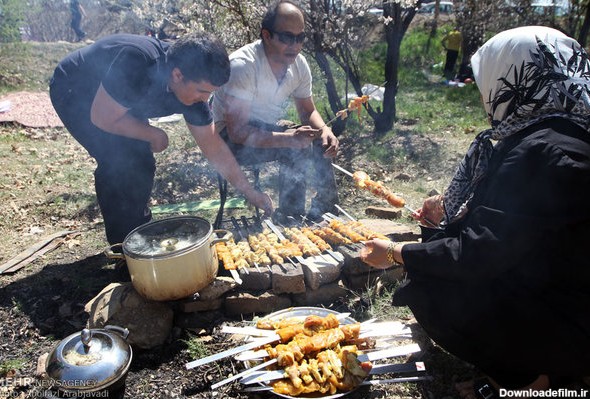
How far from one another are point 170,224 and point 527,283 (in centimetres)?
273

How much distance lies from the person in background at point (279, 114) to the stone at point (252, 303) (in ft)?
4.45

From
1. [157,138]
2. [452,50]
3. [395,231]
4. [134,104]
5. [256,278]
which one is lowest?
[256,278]

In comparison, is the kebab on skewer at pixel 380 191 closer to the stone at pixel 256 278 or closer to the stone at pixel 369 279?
the stone at pixel 369 279

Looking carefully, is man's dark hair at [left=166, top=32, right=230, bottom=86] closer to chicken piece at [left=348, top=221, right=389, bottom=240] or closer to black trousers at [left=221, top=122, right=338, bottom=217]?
black trousers at [left=221, top=122, right=338, bottom=217]

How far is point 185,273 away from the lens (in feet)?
10.7

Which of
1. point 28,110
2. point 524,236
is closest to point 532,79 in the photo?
point 524,236

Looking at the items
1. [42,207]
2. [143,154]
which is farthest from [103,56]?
[42,207]

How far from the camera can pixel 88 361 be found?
2.51 metres

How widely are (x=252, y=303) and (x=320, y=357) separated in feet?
3.24

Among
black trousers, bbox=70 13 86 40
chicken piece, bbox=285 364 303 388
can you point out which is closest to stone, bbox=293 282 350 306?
chicken piece, bbox=285 364 303 388

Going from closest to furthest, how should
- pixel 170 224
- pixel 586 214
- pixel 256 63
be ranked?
1. pixel 586 214
2. pixel 170 224
3. pixel 256 63

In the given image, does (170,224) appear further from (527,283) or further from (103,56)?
(527,283)

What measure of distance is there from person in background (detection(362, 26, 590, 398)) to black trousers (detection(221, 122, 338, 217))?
252 cm

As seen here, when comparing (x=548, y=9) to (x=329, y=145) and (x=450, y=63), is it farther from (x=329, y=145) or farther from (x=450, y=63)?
(x=329, y=145)
